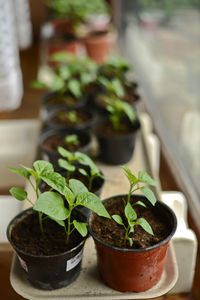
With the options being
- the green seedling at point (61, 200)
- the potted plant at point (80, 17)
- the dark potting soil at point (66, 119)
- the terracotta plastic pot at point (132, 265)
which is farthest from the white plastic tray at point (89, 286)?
the potted plant at point (80, 17)

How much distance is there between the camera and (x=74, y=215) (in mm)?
1012

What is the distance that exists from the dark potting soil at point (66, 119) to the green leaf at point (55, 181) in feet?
2.39

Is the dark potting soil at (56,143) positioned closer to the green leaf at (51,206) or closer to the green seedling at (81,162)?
the green seedling at (81,162)

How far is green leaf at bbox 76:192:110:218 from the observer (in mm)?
871

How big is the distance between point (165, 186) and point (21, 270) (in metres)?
1.08

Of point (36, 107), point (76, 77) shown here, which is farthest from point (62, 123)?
point (36, 107)

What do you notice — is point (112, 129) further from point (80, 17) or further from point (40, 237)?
point (80, 17)

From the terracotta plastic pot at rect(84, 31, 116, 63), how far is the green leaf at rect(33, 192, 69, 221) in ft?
6.75

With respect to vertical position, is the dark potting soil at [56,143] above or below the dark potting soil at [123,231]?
below

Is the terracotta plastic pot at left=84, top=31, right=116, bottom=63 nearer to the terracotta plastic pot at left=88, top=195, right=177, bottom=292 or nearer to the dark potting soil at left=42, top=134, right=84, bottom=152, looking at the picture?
the dark potting soil at left=42, top=134, right=84, bottom=152

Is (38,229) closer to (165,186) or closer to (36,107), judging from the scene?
(165,186)

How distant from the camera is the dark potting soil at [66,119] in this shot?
1.67m

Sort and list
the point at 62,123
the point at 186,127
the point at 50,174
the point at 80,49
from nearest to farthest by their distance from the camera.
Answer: the point at 50,174 → the point at 62,123 → the point at 186,127 → the point at 80,49

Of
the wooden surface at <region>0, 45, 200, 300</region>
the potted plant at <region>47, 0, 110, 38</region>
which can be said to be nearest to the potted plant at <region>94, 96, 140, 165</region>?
the wooden surface at <region>0, 45, 200, 300</region>
